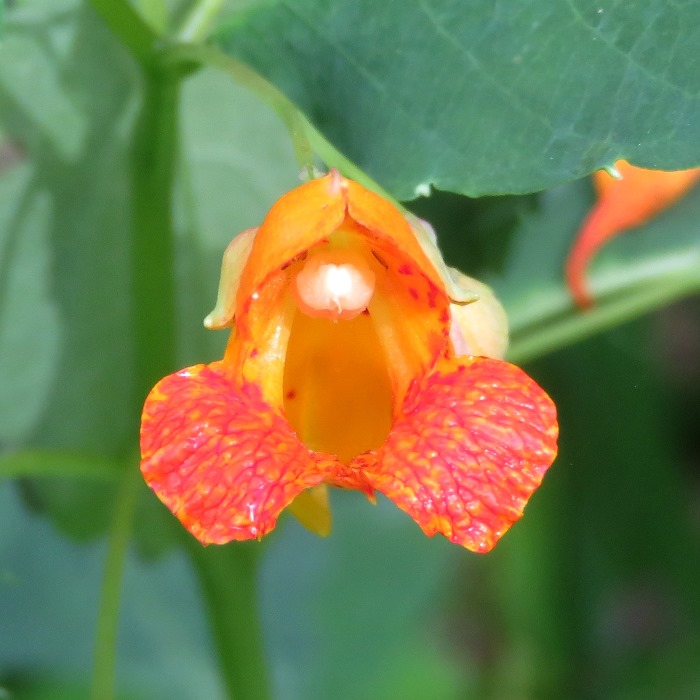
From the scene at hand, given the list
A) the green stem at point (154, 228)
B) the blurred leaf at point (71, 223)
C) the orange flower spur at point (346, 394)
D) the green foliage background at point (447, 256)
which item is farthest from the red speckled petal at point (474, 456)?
the blurred leaf at point (71, 223)

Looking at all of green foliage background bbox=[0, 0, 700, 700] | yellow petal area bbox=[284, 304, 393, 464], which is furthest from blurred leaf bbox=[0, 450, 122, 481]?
yellow petal area bbox=[284, 304, 393, 464]

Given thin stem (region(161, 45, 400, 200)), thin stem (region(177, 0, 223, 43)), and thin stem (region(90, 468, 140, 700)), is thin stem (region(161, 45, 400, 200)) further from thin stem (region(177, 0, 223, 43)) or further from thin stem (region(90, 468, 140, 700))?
thin stem (region(90, 468, 140, 700))

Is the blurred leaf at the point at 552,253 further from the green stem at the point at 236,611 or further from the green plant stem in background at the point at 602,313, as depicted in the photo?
the green stem at the point at 236,611

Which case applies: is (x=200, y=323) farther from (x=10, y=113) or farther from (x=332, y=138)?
(x=332, y=138)

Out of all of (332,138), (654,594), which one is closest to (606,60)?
(332,138)

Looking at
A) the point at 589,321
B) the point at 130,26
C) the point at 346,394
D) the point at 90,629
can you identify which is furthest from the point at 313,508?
the point at 90,629

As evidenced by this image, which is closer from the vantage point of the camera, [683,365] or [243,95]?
[243,95]

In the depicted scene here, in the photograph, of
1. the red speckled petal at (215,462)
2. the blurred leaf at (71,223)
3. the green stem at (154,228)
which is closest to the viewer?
the red speckled petal at (215,462)
